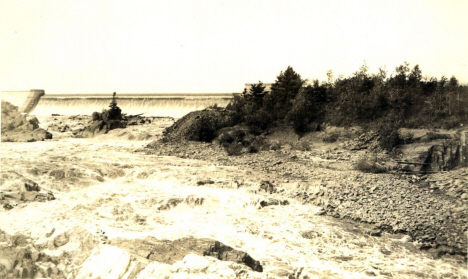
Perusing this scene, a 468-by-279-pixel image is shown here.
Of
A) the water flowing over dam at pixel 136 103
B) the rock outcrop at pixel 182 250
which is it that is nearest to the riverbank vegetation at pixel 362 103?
the water flowing over dam at pixel 136 103

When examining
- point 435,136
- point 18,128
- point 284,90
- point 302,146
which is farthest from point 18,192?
point 435,136

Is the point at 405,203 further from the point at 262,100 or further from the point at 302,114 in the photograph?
the point at 262,100

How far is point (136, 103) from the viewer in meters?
23.4

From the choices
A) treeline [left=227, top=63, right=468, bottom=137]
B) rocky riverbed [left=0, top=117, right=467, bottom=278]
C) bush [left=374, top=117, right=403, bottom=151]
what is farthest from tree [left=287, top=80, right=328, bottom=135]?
bush [left=374, top=117, right=403, bottom=151]

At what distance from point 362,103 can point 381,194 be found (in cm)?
578

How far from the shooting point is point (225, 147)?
1244 centimetres

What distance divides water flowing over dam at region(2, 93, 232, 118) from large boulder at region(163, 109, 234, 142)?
495 cm

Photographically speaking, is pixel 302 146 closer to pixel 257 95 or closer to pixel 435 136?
pixel 435 136

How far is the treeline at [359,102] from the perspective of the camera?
10562 millimetres

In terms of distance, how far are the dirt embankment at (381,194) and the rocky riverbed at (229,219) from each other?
3 centimetres

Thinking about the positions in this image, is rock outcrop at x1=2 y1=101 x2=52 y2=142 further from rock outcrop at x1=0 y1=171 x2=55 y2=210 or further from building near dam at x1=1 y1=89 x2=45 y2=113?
building near dam at x1=1 y1=89 x2=45 y2=113

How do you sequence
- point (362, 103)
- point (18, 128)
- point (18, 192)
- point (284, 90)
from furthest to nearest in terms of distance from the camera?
point (18, 128)
point (284, 90)
point (362, 103)
point (18, 192)

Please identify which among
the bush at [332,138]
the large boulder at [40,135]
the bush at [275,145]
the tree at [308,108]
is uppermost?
the tree at [308,108]

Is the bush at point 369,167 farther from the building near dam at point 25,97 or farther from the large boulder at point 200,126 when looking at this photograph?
the building near dam at point 25,97
